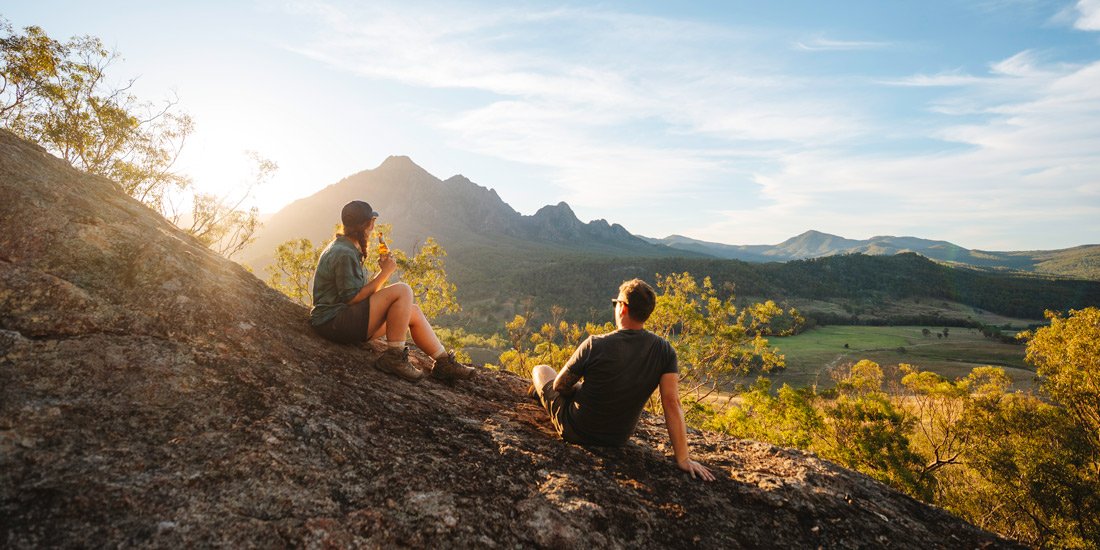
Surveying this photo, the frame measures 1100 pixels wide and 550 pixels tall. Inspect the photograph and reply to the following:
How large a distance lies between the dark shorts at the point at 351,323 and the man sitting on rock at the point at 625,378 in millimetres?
2675

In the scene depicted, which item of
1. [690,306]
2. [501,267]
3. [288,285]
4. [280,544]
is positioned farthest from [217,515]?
[501,267]

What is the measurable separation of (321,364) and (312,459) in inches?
71.1

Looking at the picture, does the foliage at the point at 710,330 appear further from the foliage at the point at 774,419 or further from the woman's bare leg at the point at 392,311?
the woman's bare leg at the point at 392,311

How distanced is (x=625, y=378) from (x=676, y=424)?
2.27 ft

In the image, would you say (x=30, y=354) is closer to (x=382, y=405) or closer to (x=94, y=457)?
(x=94, y=457)

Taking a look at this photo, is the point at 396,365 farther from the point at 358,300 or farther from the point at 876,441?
the point at 876,441

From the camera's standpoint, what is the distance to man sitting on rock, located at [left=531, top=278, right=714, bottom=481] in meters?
4.54

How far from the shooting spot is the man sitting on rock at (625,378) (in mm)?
4535

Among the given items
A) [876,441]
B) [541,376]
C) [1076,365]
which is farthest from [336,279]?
[1076,365]

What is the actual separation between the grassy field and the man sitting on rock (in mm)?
88159

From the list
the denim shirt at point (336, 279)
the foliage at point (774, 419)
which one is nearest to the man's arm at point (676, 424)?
the denim shirt at point (336, 279)

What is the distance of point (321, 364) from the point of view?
4949mm

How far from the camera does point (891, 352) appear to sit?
104375 millimetres

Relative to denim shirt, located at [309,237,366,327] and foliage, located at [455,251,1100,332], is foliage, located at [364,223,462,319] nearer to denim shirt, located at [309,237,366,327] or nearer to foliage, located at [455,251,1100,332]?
denim shirt, located at [309,237,366,327]
